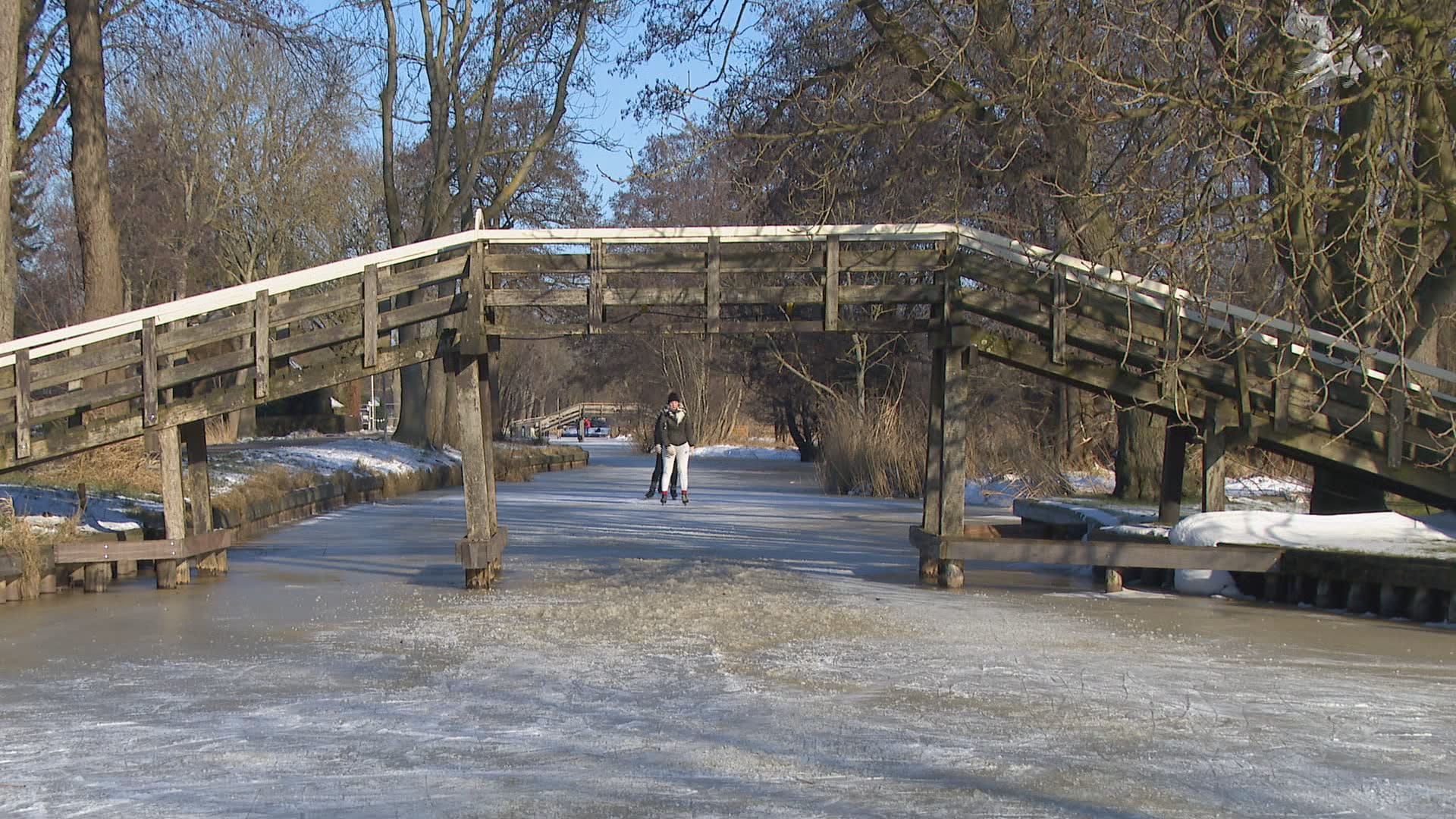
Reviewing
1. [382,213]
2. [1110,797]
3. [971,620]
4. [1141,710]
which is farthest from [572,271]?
[382,213]

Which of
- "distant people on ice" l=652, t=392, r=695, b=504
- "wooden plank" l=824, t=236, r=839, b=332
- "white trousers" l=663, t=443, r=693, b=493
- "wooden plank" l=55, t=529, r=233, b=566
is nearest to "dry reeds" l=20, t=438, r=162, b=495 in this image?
"wooden plank" l=55, t=529, r=233, b=566

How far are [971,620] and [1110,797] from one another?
586 cm

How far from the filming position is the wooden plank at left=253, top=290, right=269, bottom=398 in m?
14.4

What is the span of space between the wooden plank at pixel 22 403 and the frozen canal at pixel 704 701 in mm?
1406

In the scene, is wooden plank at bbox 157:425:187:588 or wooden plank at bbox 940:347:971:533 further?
wooden plank at bbox 940:347:971:533

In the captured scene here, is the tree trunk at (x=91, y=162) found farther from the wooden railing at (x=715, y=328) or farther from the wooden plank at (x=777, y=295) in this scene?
the wooden plank at (x=777, y=295)

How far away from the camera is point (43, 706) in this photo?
8.69 metres

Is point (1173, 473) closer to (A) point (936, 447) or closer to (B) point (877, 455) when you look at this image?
(A) point (936, 447)

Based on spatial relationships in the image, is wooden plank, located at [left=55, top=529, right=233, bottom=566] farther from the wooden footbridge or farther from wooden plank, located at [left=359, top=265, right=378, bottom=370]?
wooden plank, located at [left=359, top=265, right=378, bottom=370]

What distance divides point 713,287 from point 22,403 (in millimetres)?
6257

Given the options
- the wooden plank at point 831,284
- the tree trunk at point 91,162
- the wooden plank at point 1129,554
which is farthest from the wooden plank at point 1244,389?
the tree trunk at point 91,162

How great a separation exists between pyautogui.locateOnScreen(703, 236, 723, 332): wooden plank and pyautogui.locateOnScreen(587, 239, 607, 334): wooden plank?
3.21ft

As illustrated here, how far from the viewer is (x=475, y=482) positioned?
14508mm

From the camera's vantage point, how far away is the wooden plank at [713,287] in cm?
1449
